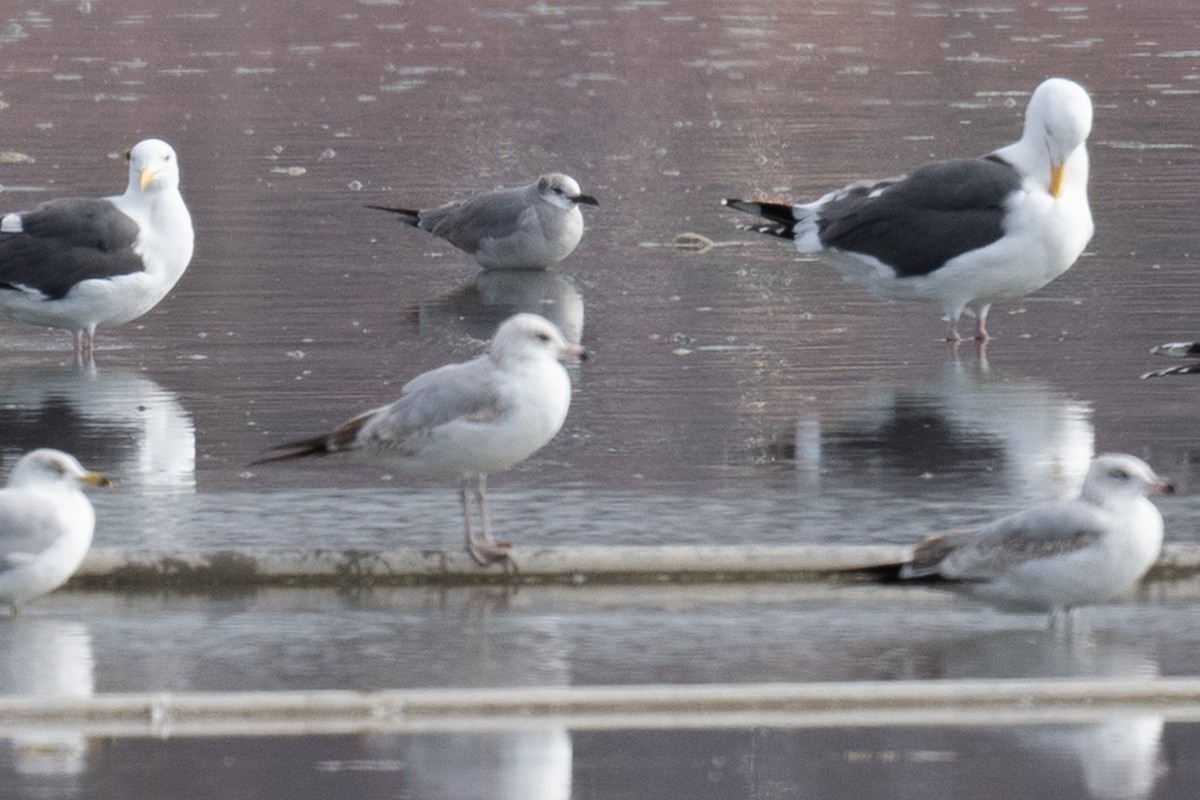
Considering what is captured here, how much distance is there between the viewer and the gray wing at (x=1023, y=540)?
7031mm

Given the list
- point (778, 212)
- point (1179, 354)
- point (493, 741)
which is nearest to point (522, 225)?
point (778, 212)

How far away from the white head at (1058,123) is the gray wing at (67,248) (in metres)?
4.36

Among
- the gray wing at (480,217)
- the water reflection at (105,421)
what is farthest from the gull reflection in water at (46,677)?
the gray wing at (480,217)

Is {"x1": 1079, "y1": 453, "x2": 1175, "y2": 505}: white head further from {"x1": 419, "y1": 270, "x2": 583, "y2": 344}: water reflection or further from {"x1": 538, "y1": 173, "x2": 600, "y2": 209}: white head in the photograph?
{"x1": 538, "y1": 173, "x2": 600, "y2": 209}: white head

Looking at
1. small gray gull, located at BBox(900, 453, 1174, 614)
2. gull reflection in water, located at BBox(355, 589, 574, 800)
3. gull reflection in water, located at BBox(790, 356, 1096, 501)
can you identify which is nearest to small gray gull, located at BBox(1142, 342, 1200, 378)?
gull reflection in water, located at BBox(790, 356, 1096, 501)

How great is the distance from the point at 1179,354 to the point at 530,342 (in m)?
3.98

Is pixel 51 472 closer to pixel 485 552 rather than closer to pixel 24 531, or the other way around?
pixel 24 531

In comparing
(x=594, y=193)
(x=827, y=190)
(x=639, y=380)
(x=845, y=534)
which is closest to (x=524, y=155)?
(x=594, y=193)

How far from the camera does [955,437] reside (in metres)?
9.99

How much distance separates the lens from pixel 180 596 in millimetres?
7660

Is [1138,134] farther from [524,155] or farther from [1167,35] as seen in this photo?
[1167,35]

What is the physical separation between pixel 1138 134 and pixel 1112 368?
9354mm

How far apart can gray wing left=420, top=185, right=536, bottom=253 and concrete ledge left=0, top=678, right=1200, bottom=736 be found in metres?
8.76

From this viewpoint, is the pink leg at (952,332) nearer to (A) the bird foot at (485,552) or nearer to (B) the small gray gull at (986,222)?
(B) the small gray gull at (986,222)
